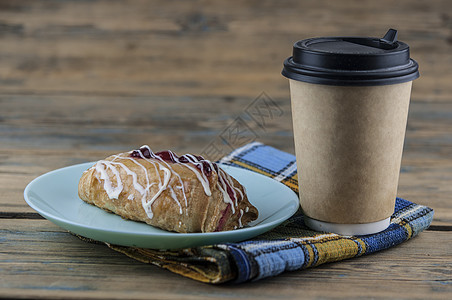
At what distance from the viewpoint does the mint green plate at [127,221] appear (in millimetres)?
1255

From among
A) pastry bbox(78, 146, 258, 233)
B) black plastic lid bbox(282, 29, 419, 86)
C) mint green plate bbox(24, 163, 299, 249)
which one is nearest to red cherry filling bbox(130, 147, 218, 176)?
pastry bbox(78, 146, 258, 233)

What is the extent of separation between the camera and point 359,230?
1449 millimetres

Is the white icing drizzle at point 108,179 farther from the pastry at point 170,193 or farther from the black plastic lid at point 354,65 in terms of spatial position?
the black plastic lid at point 354,65

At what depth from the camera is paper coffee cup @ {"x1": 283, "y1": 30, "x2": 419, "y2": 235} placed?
131 cm

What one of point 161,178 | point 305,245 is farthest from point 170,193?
point 305,245

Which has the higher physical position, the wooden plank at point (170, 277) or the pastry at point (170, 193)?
the pastry at point (170, 193)

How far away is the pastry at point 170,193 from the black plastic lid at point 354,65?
0.99 ft

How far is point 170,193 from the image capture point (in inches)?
54.9

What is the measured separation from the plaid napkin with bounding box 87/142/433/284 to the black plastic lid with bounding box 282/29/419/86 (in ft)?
1.14

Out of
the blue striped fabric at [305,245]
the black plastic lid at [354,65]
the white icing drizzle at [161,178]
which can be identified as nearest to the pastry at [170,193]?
the white icing drizzle at [161,178]

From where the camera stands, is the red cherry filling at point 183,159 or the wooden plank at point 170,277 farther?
the red cherry filling at point 183,159

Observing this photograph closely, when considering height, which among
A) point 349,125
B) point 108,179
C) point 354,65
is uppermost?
point 354,65

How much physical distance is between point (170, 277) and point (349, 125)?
1.62 feet

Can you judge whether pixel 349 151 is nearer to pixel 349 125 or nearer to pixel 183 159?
pixel 349 125
